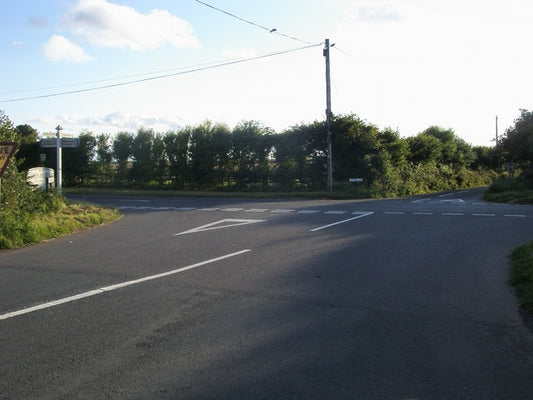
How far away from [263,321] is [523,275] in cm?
428

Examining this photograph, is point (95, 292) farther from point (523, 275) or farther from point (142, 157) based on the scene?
point (142, 157)

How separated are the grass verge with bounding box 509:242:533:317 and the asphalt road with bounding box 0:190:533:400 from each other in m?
0.17

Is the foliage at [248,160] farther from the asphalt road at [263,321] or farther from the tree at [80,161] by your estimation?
the asphalt road at [263,321]

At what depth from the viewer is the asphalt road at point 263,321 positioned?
4.27m

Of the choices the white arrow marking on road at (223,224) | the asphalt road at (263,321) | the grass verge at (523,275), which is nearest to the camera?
the asphalt road at (263,321)

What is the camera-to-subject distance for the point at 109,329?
219 inches

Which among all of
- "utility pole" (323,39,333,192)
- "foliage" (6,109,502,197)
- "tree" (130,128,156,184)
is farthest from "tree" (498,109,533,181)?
"tree" (130,128,156,184)

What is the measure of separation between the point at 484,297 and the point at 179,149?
3280 cm

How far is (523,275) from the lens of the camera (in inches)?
308

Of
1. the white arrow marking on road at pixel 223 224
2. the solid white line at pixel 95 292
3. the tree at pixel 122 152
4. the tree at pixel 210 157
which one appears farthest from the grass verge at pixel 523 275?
the tree at pixel 122 152

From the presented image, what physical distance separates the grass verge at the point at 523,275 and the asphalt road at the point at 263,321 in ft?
0.55

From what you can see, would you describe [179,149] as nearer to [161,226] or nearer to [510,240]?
[161,226]

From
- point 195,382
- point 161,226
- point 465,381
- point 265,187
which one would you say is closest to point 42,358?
point 195,382

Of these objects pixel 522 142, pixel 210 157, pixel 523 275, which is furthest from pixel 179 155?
pixel 523 275
